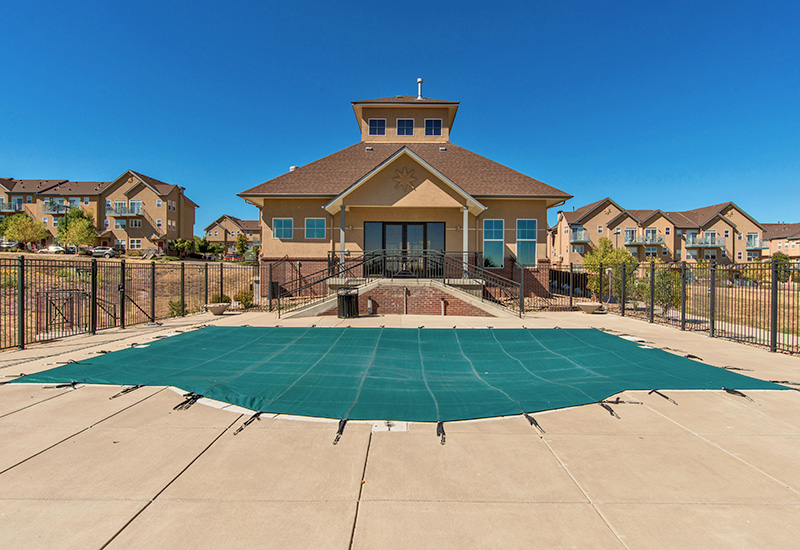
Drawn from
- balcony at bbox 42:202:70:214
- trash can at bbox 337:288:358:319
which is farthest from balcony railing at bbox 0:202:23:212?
trash can at bbox 337:288:358:319

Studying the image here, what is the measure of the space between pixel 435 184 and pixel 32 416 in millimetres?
14444

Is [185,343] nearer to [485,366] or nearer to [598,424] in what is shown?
[485,366]

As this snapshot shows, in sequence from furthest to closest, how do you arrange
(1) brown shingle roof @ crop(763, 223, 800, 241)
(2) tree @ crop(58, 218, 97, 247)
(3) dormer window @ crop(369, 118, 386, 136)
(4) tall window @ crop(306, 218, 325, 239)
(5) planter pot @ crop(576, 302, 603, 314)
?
(1) brown shingle roof @ crop(763, 223, 800, 241) → (2) tree @ crop(58, 218, 97, 247) → (3) dormer window @ crop(369, 118, 386, 136) → (4) tall window @ crop(306, 218, 325, 239) → (5) planter pot @ crop(576, 302, 603, 314)

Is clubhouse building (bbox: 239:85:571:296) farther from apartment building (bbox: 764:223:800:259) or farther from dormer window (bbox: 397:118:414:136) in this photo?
apartment building (bbox: 764:223:800:259)

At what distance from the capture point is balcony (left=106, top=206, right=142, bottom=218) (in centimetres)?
5581

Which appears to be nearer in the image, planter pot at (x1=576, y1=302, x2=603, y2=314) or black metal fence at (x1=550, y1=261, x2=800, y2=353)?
black metal fence at (x1=550, y1=261, x2=800, y2=353)

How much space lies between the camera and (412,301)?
46.3 feet

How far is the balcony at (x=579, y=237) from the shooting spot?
51.3 meters

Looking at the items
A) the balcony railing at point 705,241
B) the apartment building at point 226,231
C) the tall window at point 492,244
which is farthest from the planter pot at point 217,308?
the apartment building at point 226,231

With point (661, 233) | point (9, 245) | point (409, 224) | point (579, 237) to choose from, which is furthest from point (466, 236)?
point (9, 245)

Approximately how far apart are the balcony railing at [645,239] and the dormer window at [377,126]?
45288mm

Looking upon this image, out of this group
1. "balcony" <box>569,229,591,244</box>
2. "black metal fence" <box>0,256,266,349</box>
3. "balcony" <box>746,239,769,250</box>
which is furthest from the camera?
"balcony" <box>746,239,769,250</box>

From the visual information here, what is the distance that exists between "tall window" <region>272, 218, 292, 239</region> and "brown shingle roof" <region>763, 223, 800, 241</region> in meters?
87.1

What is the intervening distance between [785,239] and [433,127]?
82937mm
